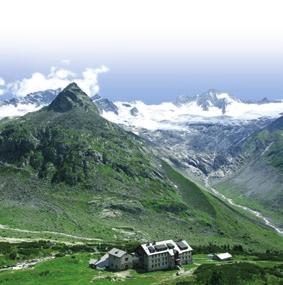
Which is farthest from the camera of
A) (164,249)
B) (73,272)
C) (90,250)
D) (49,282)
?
(90,250)

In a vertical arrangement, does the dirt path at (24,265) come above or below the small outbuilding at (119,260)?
below

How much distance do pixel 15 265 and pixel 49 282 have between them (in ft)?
99.5

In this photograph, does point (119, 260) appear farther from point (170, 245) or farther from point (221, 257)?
point (221, 257)

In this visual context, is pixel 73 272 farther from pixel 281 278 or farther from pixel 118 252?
pixel 281 278

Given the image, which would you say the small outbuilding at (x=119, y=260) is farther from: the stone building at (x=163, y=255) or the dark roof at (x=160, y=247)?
the dark roof at (x=160, y=247)

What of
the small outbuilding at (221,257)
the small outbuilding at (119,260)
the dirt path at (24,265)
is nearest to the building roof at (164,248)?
the small outbuilding at (119,260)

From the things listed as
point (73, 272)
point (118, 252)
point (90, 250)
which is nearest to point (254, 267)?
point (118, 252)

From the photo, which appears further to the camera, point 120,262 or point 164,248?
point 164,248

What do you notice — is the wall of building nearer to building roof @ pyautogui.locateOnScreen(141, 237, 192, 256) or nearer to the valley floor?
the valley floor

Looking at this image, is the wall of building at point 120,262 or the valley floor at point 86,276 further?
the wall of building at point 120,262

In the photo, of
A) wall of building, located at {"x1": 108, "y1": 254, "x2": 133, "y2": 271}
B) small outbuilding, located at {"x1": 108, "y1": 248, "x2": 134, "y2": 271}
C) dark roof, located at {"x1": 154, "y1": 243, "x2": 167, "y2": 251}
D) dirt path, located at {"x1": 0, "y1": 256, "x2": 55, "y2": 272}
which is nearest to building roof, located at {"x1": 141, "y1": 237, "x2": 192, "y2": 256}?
dark roof, located at {"x1": 154, "y1": 243, "x2": 167, "y2": 251}

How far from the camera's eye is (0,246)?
191875mm

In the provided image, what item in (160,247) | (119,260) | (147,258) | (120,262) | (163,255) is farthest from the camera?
(163,255)

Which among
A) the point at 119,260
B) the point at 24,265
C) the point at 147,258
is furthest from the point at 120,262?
the point at 24,265
